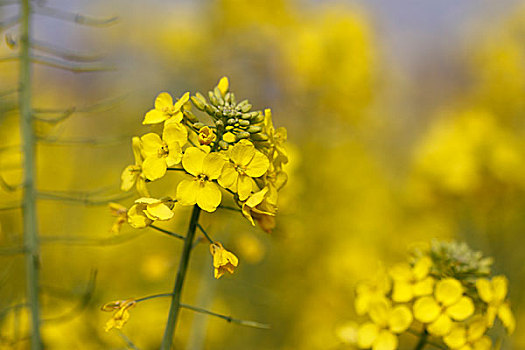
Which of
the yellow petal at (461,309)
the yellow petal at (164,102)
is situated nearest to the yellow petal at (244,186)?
the yellow petal at (164,102)

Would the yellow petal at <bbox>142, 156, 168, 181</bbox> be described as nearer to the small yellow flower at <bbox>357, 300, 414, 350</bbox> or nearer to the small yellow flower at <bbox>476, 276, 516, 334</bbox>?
the small yellow flower at <bbox>357, 300, 414, 350</bbox>

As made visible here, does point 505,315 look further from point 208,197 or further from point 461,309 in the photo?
point 208,197

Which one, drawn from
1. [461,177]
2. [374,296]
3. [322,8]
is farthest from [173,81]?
[374,296]

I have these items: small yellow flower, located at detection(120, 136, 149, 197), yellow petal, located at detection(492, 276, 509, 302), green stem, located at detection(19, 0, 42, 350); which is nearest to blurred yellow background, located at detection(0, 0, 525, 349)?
green stem, located at detection(19, 0, 42, 350)

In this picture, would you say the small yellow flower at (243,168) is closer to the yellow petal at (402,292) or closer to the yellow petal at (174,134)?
the yellow petal at (174,134)

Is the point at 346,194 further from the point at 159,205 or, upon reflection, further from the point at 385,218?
the point at 159,205

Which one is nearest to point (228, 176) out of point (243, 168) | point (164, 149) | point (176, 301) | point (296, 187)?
point (243, 168)
